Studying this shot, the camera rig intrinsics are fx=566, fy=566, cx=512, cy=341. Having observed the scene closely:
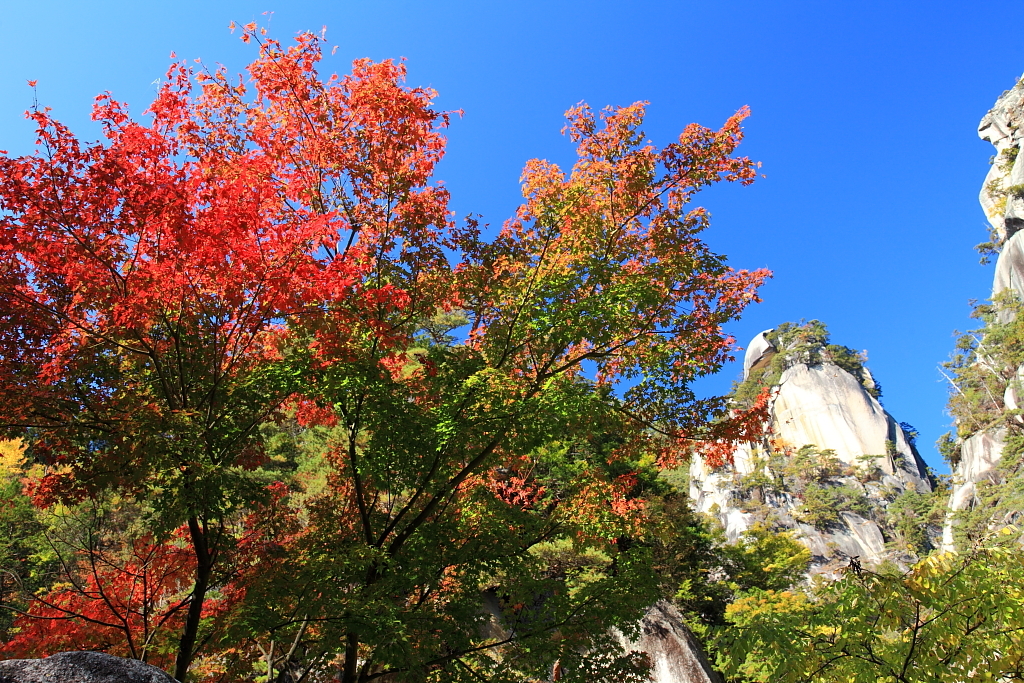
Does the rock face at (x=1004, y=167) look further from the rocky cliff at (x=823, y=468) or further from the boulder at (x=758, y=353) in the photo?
the boulder at (x=758, y=353)

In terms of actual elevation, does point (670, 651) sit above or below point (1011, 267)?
below

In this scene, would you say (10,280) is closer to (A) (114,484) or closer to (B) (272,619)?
(A) (114,484)

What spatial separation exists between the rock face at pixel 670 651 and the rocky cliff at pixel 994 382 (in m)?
19.4

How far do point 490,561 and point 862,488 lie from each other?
52229 mm

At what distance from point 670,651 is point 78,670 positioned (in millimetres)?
14560

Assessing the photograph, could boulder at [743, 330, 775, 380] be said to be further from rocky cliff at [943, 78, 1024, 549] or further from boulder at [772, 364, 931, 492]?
rocky cliff at [943, 78, 1024, 549]

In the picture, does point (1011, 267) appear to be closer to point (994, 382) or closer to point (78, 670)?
point (994, 382)

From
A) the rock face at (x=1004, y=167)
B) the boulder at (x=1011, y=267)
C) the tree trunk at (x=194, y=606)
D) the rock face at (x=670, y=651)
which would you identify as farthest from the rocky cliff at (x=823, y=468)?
the tree trunk at (x=194, y=606)

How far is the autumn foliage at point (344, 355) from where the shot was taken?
4.26 meters

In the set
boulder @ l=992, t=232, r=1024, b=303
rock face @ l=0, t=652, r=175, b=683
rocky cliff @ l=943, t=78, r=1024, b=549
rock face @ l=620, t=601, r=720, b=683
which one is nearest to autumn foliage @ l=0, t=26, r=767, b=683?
rock face @ l=0, t=652, r=175, b=683

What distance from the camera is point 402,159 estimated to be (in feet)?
19.0

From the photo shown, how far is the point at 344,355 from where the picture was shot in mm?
4902

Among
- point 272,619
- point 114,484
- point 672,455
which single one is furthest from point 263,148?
point 672,455

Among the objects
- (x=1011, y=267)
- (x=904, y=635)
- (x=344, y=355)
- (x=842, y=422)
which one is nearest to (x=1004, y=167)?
(x=1011, y=267)
